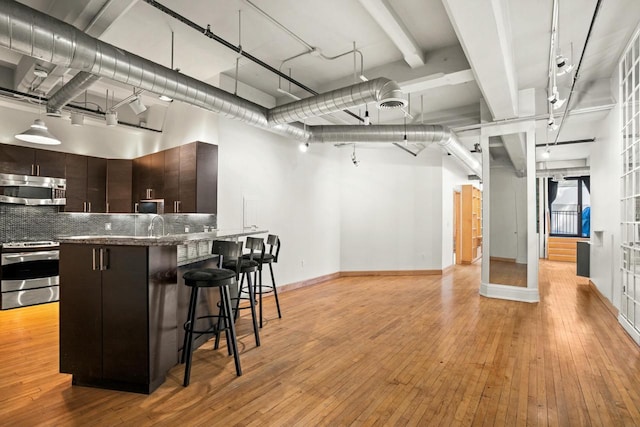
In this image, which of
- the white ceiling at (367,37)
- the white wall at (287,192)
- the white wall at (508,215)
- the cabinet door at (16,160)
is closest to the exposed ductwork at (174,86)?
the white ceiling at (367,37)

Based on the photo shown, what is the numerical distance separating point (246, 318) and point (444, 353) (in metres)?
2.61

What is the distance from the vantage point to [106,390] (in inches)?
108

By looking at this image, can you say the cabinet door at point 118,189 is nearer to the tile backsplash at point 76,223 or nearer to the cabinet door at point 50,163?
the tile backsplash at point 76,223

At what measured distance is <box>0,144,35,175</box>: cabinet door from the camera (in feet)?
17.9

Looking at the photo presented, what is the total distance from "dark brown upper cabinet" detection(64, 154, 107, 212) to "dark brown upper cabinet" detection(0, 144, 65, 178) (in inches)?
5.9

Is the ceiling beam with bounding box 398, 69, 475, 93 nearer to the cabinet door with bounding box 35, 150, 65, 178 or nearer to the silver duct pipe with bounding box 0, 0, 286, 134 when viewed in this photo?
the silver duct pipe with bounding box 0, 0, 286, 134

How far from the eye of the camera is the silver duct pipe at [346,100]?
12.4ft

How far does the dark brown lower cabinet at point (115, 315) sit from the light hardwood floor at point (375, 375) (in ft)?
0.51

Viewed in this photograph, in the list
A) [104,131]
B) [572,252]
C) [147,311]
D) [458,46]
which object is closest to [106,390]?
[147,311]

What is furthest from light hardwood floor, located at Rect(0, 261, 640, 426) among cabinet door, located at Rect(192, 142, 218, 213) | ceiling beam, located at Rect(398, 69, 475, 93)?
ceiling beam, located at Rect(398, 69, 475, 93)

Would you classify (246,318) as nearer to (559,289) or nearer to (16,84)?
(16,84)

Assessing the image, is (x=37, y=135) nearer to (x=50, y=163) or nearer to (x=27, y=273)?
(x=50, y=163)

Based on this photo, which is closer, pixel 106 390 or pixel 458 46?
pixel 106 390

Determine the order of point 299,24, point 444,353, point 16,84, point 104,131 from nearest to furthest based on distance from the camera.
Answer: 1. point 444,353
2. point 299,24
3. point 16,84
4. point 104,131
